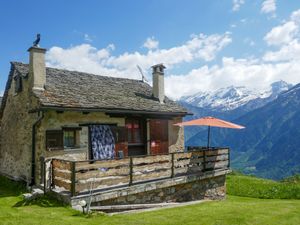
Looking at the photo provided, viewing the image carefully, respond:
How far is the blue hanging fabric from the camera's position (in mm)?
16469

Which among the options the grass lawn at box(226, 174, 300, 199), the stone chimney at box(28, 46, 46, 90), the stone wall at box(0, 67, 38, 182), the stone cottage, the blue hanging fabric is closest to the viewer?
the stone cottage

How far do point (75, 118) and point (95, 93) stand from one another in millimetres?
2644

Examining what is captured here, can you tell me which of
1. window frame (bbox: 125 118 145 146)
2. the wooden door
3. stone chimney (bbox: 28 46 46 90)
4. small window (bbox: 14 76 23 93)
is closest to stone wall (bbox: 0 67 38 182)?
small window (bbox: 14 76 23 93)

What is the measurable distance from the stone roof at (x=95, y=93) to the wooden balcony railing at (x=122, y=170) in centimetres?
315

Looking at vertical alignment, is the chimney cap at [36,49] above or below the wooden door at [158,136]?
above

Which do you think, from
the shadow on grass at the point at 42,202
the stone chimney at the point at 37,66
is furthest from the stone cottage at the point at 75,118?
the shadow on grass at the point at 42,202

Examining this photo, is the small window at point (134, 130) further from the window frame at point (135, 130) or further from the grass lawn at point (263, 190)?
the grass lawn at point (263, 190)

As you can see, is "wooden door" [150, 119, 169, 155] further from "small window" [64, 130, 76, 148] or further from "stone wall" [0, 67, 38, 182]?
"stone wall" [0, 67, 38, 182]

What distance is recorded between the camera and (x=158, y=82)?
21594mm

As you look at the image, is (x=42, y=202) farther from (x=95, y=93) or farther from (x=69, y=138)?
(x=95, y=93)

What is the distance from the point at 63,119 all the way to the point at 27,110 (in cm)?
209

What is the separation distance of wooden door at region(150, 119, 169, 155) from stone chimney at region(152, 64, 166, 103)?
5.83 feet

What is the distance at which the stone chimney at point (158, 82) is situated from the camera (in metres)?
21.5

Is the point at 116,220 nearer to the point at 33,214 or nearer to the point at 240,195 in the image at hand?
the point at 33,214
